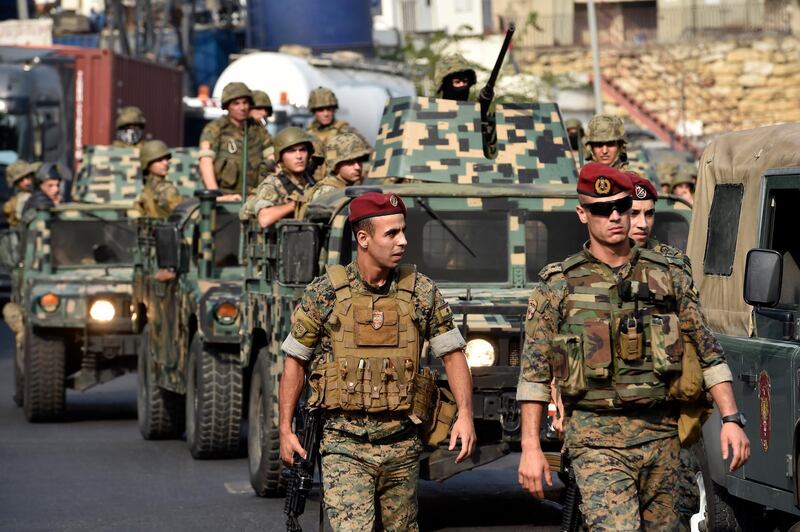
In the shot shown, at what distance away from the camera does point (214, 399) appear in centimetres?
1321

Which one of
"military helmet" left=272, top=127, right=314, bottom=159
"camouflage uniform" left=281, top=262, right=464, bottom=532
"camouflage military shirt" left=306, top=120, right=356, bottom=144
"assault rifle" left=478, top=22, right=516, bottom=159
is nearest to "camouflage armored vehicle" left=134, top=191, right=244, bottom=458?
"military helmet" left=272, top=127, right=314, bottom=159

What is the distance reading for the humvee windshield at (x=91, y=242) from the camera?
17078 millimetres

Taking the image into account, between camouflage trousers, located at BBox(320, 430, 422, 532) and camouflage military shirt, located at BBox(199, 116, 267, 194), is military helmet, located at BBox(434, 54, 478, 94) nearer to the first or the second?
camouflage military shirt, located at BBox(199, 116, 267, 194)

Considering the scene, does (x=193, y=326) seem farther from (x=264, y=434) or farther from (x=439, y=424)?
(x=439, y=424)

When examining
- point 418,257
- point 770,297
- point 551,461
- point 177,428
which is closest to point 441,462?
point 551,461

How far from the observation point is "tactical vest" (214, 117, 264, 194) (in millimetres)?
16312

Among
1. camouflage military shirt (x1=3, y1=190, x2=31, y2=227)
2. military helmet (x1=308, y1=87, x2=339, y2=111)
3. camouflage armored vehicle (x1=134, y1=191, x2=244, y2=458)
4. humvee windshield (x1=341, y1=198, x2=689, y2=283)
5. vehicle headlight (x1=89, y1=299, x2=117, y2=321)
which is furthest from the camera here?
camouflage military shirt (x1=3, y1=190, x2=31, y2=227)

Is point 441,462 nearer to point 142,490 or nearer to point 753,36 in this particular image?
point 142,490

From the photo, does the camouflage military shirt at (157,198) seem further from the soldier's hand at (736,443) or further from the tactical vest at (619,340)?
the soldier's hand at (736,443)

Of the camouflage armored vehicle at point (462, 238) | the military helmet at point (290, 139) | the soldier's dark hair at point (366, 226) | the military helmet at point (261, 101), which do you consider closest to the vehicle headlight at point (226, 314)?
the camouflage armored vehicle at point (462, 238)

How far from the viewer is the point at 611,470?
6.51 metres

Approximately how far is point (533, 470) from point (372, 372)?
101 centimetres

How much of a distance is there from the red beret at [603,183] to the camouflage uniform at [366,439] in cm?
93

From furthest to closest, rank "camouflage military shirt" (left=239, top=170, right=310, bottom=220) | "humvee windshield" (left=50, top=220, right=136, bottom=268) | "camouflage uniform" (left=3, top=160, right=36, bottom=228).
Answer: "camouflage uniform" (left=3, top=160, right=36, bottom=228) → "humvee windshield" (left=50, top=220, right=136, bottom=268) → "camouflage military shirt" (left=239, top=170, right=310, bottom=220)
